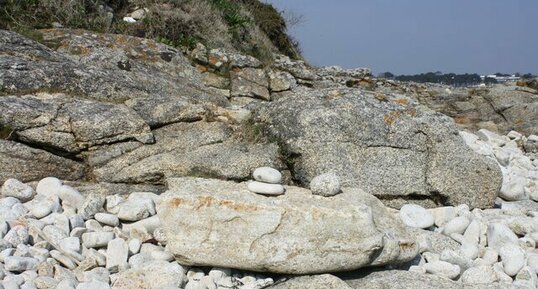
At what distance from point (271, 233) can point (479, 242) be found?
2589mm

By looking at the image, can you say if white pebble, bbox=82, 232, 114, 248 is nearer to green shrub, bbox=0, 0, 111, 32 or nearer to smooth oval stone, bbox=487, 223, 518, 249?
smooth oval stone, bbox=487, 223, 518, 249

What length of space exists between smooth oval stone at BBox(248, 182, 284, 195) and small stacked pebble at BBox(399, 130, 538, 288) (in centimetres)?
139

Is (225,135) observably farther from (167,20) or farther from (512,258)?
A: (167,20)

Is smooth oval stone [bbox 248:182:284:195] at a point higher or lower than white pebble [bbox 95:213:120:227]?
higher

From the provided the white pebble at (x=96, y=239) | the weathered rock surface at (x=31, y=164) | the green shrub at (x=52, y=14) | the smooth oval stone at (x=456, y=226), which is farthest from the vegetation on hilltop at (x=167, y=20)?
the smooth oval stone at (x=456, y=226)

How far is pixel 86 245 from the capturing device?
498cm

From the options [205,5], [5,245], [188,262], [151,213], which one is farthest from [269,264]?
[205,5]

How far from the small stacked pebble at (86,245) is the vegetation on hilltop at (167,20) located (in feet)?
18.2

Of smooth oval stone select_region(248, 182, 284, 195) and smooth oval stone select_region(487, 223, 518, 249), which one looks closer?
smooth oval stone select_region(248, 182, 284, 195)

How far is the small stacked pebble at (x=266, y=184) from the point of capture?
16.5ft

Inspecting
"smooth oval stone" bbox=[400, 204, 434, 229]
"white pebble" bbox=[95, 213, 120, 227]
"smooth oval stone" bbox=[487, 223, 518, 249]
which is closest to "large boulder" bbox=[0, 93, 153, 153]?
"white pebble" bbox=[95, 213, 120, 227]

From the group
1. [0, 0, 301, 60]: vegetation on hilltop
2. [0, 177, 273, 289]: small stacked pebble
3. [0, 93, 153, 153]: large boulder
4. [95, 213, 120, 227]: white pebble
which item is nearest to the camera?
[0, 177, 273, 289]: small stacked pebble

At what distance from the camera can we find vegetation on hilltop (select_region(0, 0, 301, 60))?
37.5 ft

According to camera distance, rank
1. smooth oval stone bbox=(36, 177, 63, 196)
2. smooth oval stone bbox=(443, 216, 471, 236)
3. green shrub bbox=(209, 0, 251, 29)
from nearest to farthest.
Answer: smooth oval stone bbox=(36, 177, 63, 196)
smooth oval stone bbox=(443, 216, 471, 236)
green shrub bbox=(209, 0, 251, 29)
